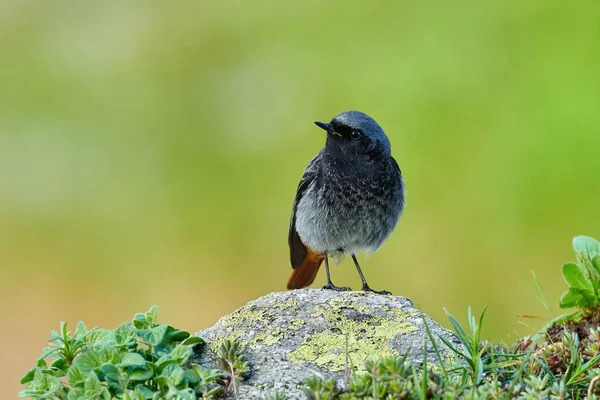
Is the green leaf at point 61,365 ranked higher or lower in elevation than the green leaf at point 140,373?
higher

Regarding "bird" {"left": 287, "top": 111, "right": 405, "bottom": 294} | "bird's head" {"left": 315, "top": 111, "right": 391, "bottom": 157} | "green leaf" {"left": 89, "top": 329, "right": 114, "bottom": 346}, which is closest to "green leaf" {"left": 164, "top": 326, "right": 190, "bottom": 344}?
"green leaf" {"left": 89, "top": 329, "right": 114, "bottom": 346}

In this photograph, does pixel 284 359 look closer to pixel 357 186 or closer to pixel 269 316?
pixel 269 316

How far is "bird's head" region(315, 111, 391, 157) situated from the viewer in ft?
16.2

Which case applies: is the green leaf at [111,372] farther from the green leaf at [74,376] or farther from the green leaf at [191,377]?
the green leaf at [191,377]

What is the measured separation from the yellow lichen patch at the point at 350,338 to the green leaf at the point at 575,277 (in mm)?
960

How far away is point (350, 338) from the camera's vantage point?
310 cm

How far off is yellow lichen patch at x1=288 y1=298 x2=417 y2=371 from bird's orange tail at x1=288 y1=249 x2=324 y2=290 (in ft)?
7.20

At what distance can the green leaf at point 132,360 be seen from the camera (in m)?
2.46

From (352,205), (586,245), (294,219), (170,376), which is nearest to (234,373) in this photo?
(170,376)

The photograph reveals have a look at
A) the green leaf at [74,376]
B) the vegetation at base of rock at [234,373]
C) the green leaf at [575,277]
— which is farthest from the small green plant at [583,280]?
the green leaf at [74,376]

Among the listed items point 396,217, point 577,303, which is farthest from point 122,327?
point 396,217

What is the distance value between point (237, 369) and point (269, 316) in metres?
0.54

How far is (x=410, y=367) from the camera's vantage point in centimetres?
246

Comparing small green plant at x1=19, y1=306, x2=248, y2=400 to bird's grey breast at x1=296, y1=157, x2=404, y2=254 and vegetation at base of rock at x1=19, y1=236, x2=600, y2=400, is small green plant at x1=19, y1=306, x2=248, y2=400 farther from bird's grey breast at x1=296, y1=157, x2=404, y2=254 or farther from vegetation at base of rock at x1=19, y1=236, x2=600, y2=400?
bird's grey breast at x1=296, y1=157, x2=404, y2=254
